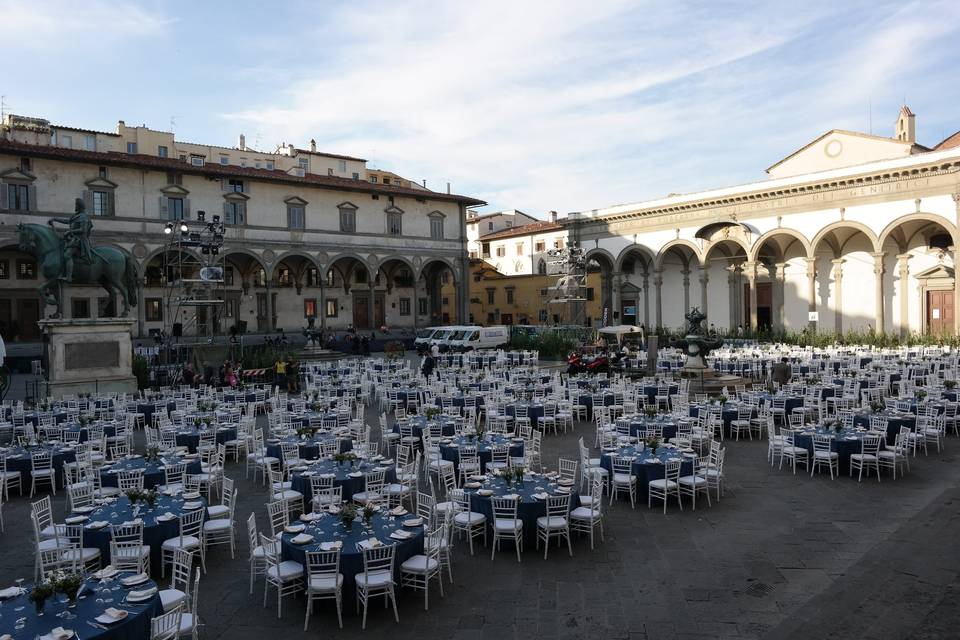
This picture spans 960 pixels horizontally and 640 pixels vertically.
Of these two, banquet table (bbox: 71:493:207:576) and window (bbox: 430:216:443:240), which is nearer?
banquet table (bbox: 71:493:207:576)

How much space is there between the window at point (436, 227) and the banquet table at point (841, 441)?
3617cm

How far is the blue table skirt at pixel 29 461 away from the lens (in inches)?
402

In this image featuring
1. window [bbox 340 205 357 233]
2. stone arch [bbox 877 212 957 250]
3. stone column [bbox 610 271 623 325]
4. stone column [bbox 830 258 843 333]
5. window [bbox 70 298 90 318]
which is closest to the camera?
stone arch [bbox 877 212 957 250]

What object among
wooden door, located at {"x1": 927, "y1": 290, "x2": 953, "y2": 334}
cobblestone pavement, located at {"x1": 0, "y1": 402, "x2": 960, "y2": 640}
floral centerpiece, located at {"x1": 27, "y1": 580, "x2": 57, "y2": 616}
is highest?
wooden door, located at {"x1": 927, "y1": 290, "x2": 953, "y2": 334}

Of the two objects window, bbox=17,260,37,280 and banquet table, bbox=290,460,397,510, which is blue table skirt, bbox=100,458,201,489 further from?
window, bbox=17,260,37,280

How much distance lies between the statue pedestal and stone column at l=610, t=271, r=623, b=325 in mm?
32348

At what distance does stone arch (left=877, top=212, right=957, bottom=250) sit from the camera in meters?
29.7

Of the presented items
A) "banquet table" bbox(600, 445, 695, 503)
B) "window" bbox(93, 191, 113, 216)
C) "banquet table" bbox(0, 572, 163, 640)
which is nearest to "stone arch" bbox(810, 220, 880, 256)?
"banquet table" bbox(600, 445, 695, 503)

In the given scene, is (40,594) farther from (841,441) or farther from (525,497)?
(841,441)

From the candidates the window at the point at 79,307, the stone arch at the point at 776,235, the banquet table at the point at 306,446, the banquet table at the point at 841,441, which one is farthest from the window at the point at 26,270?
the stone arch at the point at 776,235

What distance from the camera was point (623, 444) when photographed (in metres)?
10.6

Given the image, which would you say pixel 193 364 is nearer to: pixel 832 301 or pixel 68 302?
pixel 68 302

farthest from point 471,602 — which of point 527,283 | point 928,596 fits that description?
point 527,283

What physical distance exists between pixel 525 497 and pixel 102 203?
3329 centimetres
